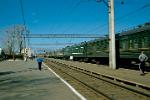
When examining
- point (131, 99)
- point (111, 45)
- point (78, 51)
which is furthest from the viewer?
point (78, 51)

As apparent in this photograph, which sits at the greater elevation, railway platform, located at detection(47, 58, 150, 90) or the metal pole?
the metal pole

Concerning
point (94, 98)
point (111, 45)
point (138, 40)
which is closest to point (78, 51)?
point (111, 45)

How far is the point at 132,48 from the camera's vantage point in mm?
28719

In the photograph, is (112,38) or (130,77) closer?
(130,77)

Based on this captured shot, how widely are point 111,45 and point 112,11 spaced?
10.3 feet

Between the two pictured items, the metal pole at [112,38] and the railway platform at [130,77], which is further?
the metal pole at [112,38]

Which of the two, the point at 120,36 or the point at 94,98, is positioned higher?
the point at 120,36

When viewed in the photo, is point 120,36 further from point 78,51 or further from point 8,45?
point 8,45

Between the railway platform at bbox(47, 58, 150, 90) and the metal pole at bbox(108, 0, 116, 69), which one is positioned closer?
the railway platform at bbox(47, 58, 150, 90)

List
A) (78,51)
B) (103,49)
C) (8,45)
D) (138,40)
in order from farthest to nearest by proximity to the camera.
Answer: (8,45) → (78,51) → (103,49) → (138,40)

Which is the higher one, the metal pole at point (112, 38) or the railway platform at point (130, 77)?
the metal pole at point (112, 38)

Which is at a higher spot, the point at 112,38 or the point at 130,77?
the point at 112,38

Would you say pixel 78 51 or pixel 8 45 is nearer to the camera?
pixel 78 51

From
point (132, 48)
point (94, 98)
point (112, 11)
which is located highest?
point (112, 11)
